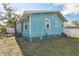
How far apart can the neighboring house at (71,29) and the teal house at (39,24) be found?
4.0 inches

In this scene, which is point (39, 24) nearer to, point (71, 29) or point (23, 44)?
point (23, 44)

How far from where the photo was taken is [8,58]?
2846 millimetres

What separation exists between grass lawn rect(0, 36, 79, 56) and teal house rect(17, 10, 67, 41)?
100 mm

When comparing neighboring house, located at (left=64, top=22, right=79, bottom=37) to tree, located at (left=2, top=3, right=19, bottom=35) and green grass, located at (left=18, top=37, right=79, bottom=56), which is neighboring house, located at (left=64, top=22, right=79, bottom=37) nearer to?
green grass, located at (left=18, top=37, right=79, bottom=56)

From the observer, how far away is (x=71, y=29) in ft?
9.70

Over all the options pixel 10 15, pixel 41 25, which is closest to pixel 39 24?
pixel 41 25

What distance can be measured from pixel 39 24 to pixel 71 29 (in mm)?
481

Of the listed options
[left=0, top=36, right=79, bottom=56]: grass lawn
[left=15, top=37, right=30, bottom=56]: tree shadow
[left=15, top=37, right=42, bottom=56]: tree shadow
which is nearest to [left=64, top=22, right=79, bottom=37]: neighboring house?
[left=0, top=36, right=79, bottom=56]: grass lawn

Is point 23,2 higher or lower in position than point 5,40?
higher

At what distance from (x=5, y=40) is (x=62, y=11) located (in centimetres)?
92

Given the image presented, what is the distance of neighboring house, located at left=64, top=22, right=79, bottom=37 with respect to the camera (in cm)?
293

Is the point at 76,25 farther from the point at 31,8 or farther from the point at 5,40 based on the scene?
the point at 5,40

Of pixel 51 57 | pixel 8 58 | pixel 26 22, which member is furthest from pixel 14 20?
pixel 51 57

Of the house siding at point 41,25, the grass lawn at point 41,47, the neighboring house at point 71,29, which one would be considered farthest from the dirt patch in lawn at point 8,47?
the neighboring house at point 71,29
